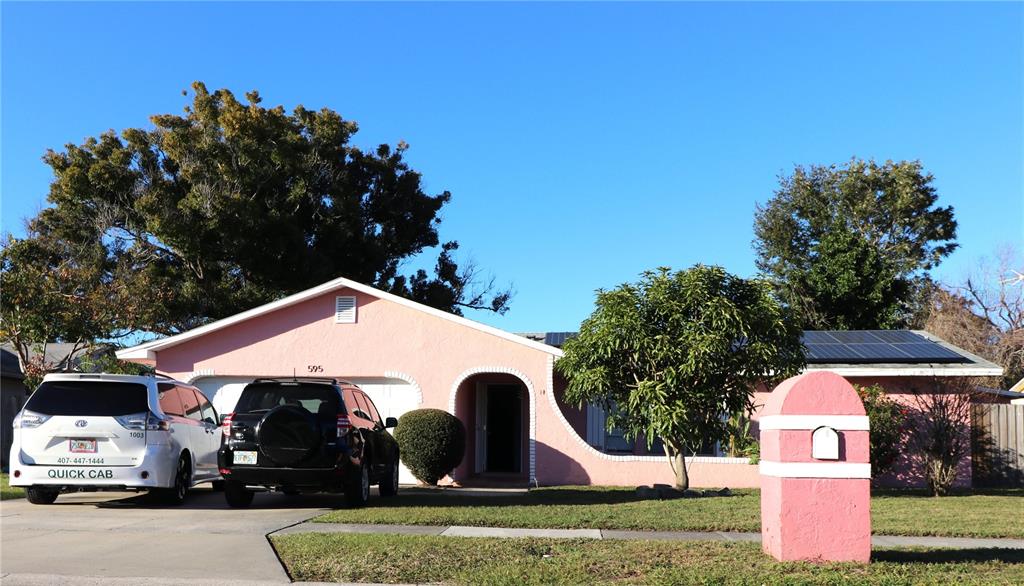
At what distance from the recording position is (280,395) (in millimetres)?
12086

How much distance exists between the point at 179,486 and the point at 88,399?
180 cm

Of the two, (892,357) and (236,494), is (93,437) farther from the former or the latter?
(892,357)

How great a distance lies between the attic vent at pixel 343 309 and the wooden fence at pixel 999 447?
13252 mm

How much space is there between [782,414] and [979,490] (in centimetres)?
1246

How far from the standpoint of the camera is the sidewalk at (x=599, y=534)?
365 inches

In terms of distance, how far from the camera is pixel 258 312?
728 inches

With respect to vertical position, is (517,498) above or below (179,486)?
below

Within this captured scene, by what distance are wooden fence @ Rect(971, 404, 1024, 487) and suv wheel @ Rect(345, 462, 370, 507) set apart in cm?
1336

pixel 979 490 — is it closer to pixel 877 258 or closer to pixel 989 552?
pixel 989 552

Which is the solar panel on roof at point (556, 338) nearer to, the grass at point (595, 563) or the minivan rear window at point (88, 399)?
the minivan rear window at point (88, 399)

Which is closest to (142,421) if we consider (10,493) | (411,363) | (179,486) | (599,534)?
(179,486)

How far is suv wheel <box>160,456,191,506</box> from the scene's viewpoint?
12336 millimetres

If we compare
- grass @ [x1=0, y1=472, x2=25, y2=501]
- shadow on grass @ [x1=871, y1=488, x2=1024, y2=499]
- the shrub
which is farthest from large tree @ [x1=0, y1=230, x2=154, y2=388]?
shadow on grass @ [x1=871, y1=488, x2=1024, y2=499]

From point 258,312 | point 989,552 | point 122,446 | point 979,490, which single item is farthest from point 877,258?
point 122,446
